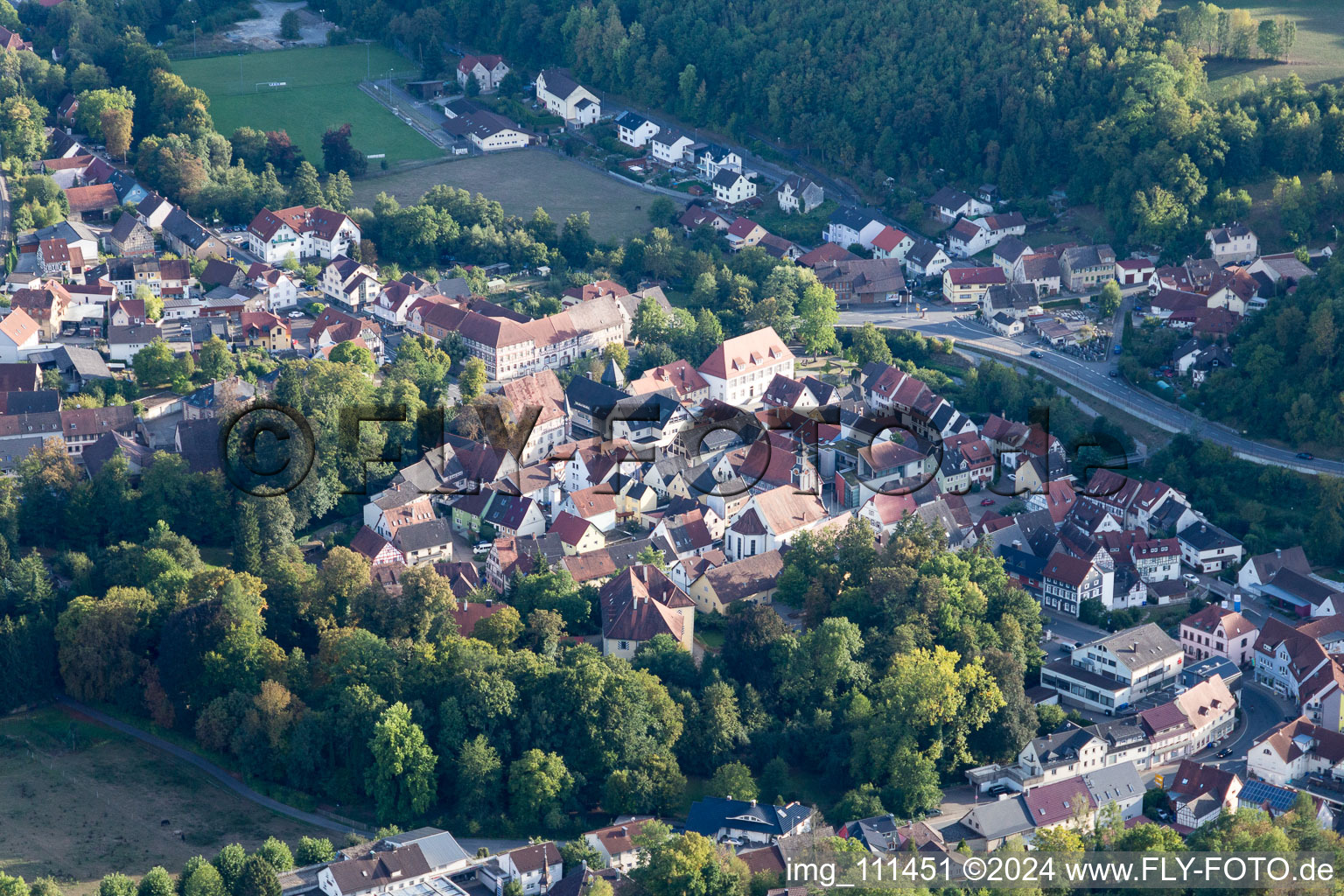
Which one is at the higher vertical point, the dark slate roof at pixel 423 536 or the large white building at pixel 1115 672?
the dark slate roof at pixel 423 536

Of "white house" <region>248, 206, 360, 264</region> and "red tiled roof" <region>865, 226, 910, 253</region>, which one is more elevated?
"white house" <region>248, 206, 360, 264</region>

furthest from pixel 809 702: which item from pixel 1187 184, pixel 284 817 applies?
pixel 1187 184

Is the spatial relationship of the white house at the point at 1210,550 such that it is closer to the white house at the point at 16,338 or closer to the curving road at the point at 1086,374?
the curving road at the point at 1086,374

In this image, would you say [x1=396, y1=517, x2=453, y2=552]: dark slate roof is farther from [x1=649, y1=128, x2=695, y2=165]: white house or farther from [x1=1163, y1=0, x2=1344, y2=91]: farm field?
[x1=1163, y1=0, x2=1344, y2=91]: farm field

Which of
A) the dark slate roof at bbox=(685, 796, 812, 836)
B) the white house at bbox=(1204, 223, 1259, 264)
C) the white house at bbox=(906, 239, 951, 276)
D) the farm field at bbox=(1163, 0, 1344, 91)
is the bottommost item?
the dark slate roof at bbox=(685, 796, 812, 836)

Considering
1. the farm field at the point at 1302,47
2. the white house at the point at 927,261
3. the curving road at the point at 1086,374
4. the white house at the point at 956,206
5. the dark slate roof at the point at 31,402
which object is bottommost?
Answer: the curving road at the point at 1086,374

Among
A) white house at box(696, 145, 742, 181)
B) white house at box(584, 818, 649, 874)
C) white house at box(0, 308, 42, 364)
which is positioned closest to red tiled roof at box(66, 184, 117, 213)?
white house at box(0, 308, 42, 364)

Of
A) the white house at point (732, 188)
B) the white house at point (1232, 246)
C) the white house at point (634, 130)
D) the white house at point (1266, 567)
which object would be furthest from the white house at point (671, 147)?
the white house at point (1266, 567)
